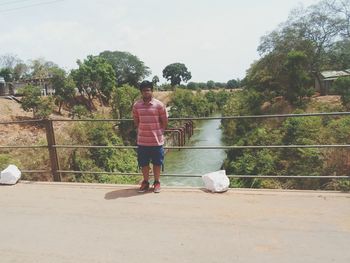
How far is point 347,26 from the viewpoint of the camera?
107ft

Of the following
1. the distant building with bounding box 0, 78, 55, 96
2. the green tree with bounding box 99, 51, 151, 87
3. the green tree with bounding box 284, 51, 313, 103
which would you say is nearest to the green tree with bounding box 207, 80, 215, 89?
the green tree with bounding box 99, 51, 151, 87

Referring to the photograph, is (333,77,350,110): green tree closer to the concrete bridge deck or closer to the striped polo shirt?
the concrete bridge deck

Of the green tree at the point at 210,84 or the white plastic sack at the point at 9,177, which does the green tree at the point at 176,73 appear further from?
the white plastic sack at the point at 9,177

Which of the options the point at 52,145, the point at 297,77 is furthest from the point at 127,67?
the point at 52,145

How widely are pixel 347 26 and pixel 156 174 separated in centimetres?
3364

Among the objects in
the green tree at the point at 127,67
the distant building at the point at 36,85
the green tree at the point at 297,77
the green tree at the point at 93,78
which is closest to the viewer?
the green tree at the point at 297,77

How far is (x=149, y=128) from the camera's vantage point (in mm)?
4480

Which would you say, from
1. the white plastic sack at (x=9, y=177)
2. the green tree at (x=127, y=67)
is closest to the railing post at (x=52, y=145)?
the white plastic sack at (x=9, y=177)

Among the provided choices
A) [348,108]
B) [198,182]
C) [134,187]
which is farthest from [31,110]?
[134,187]

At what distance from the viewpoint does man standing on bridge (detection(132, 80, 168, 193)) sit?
443cm

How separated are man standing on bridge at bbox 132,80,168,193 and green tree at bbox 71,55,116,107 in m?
43.3

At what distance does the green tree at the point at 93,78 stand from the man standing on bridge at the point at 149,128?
4334cm

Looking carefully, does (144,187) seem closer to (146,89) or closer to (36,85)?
(146,89)

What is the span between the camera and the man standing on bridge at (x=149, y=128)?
14.5ft
